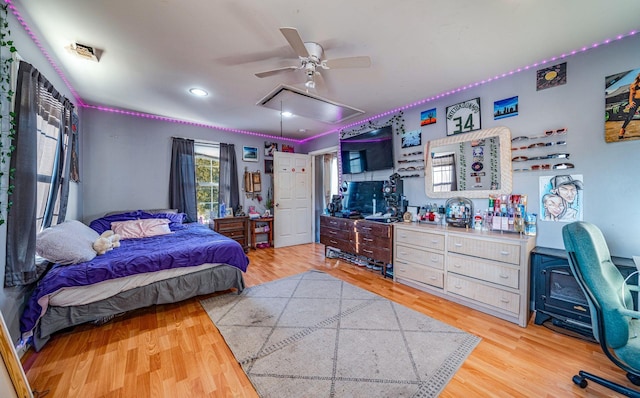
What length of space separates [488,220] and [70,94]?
5.33 meters

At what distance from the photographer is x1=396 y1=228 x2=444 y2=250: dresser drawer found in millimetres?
2682

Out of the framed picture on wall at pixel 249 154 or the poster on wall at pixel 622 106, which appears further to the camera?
the framed picture on wall at pixel 249 154

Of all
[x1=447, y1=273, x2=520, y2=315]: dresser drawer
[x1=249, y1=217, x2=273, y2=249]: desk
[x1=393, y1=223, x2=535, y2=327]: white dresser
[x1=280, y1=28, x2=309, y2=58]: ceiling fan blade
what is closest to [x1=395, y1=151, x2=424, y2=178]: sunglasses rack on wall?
[x1=393, y1=223, x2=535, y2=327]: white dresser

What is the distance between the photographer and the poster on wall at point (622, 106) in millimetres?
1886

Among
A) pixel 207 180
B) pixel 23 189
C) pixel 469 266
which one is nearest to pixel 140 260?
pixel 23 189

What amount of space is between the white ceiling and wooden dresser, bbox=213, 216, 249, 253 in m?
2.33

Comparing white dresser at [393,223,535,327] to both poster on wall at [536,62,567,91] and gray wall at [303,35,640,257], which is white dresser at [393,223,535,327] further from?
poster on wall at [536,62,567,91]

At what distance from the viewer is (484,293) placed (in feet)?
7.56

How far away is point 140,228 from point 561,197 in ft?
16.4

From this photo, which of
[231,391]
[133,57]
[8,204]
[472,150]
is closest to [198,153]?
[133,57]

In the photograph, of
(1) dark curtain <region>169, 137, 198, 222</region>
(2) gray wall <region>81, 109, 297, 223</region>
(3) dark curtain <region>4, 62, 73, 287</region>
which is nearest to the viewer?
(3) dark curtain <region>4, 62, 73, 287</region>

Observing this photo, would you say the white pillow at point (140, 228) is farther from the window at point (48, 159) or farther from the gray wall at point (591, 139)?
the gray wall at point (591, 139)

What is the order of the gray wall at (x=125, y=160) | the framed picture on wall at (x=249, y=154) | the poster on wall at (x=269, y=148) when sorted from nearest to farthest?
the gray wall at (x=125, y=160), the framed picture on wall at (x=249, y=154), the poster on wall at (x=269, y=148)

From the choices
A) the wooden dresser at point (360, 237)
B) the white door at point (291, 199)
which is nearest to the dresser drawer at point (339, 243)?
the wooden dresser at point (360, 237)
